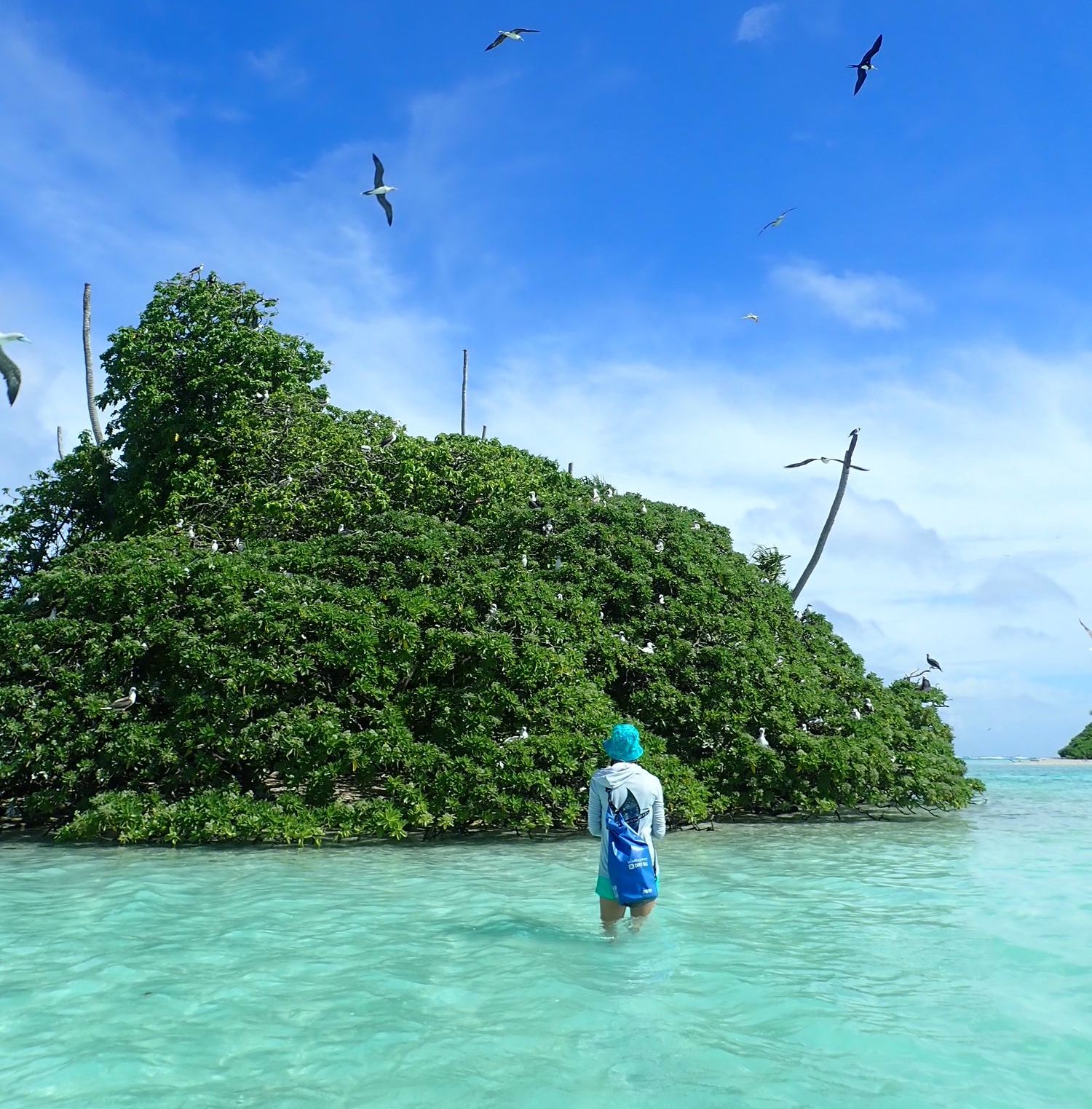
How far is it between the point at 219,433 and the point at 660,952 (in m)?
16.9

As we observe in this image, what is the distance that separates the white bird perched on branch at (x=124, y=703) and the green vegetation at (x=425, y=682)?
123mm

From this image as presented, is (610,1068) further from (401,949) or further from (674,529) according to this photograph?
(674,529)

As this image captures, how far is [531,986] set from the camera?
6105mm

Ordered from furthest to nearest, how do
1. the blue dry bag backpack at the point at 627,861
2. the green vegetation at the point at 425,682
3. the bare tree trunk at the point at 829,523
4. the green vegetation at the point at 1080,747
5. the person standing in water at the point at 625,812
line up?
1. the green vegetation at the point at 1080,747
2. the bare tree trunk at the point at 829,523
3. the green vegetation at the point at 425,682
4. the person standing in water at the point at 625,812
5. the blue dry bag backpack at the point at 627,861

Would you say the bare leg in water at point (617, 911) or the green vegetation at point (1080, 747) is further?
the green vegetation at point (1080, 747)

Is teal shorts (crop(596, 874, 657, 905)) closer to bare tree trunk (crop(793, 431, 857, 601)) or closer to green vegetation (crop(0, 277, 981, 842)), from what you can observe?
green vegetation (crop(0, 277, 981, 842))

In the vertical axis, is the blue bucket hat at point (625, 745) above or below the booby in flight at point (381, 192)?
below

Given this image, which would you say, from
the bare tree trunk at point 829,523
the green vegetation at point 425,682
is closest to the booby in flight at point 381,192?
the green vegetation at point 425,682

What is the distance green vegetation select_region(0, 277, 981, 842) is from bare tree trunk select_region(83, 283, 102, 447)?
14.0 m

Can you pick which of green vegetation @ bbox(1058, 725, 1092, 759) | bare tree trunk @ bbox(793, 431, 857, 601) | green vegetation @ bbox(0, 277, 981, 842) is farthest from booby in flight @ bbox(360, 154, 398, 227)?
green vegetation @ bbox(1058, 725, 1092, 759)

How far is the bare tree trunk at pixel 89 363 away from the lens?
29297 millimetres

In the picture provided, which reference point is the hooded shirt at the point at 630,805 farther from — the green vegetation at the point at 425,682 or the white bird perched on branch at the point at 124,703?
the white bird perched on branch at the point at 124,703

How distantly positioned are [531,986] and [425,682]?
253 inches

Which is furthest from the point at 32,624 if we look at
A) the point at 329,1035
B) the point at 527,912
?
the point at 329,1035
